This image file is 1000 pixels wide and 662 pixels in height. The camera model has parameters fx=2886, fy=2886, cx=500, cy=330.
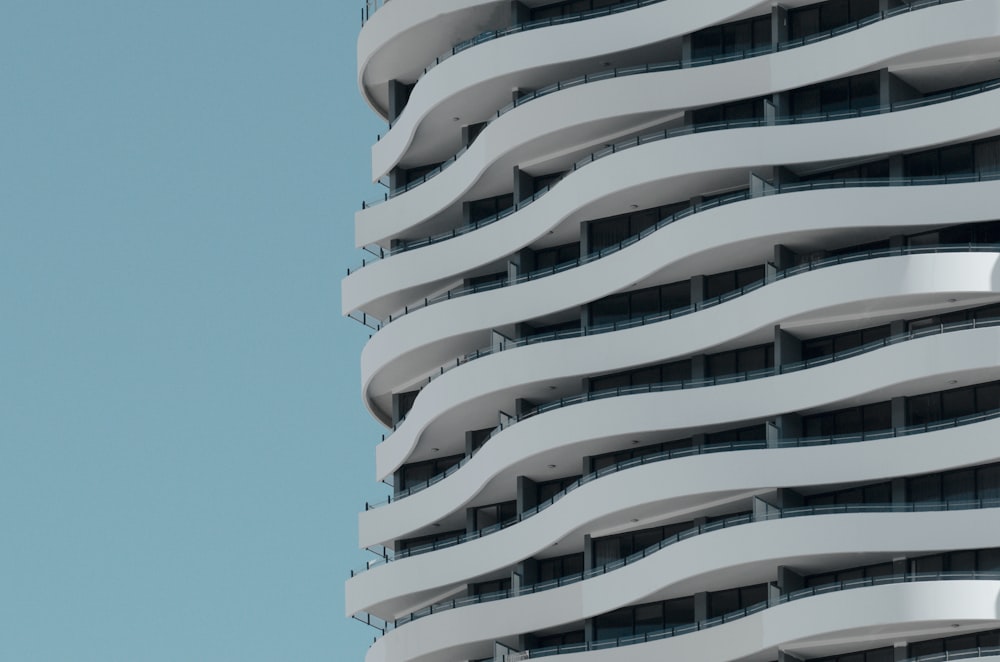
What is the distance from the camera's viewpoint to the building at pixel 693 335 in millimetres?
97438

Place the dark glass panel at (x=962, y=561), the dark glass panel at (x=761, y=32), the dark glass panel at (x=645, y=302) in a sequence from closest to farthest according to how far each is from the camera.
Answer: the dark glass panel at (x=962, y=561), the dark glass panel at (x=761, y=32), the dark glass panel at (x=645, y=302)

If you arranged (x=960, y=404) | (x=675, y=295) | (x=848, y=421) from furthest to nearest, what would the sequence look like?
(x=675, y=295), (x=848, y=421), (x=960, y=404)

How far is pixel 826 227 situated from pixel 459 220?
→ 1980cm

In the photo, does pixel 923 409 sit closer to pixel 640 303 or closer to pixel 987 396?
pixel 987 396

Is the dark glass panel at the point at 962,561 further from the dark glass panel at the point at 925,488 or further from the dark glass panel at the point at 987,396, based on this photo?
the dark glass panel at the point at 987,396

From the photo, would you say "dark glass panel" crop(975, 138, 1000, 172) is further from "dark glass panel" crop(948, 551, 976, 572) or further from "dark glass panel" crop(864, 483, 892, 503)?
"dark glass panel" crop(948, 551, 976, 572)

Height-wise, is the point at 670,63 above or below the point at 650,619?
above

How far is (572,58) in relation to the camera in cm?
10825

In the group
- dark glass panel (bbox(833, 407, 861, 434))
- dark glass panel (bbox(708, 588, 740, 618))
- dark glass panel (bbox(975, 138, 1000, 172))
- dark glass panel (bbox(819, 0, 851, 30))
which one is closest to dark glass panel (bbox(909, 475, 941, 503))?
dark glass panel (bbox(833, 407, 861, 434))

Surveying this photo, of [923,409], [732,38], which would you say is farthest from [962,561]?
[732,38]

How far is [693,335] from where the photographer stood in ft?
336

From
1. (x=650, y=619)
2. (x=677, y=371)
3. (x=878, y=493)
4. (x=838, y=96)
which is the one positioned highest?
(x=838, y=96)

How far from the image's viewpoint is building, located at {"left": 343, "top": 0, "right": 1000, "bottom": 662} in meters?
97.4

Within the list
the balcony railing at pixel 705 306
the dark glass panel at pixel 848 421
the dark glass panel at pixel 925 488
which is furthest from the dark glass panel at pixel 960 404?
the balcony railing at pixel 705 306
